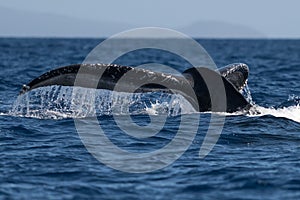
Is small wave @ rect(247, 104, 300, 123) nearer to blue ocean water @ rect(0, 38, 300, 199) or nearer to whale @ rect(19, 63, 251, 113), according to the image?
blue ocean water @ rect(0, 38, 300, 199)

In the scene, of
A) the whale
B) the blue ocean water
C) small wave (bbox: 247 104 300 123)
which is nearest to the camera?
the blue ocean water

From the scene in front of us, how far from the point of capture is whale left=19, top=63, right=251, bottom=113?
8656 millimetres

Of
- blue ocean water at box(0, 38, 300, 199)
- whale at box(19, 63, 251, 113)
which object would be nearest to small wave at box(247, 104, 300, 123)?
blue ocean water at box(0, 38, 300, 199)

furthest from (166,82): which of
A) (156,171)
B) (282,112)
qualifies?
(282,112)

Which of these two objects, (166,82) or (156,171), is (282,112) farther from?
(156,171)

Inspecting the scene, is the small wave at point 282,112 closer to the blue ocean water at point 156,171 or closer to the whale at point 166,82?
the blue ocean water at point 156,171

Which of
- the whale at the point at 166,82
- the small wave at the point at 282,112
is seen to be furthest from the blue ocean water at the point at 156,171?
the whale at the point at 166,82

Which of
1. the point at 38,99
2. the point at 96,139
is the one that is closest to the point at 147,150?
the point at 96,139

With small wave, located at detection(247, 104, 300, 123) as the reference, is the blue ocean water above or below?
below

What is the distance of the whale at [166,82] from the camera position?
341 inches

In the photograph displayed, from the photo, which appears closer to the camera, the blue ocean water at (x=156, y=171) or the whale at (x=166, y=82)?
the blue ocean water at (x=156, y=171)

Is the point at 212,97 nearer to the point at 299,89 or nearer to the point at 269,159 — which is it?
the point at 269,159

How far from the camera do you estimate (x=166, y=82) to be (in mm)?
9453

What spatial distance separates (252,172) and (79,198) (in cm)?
208
